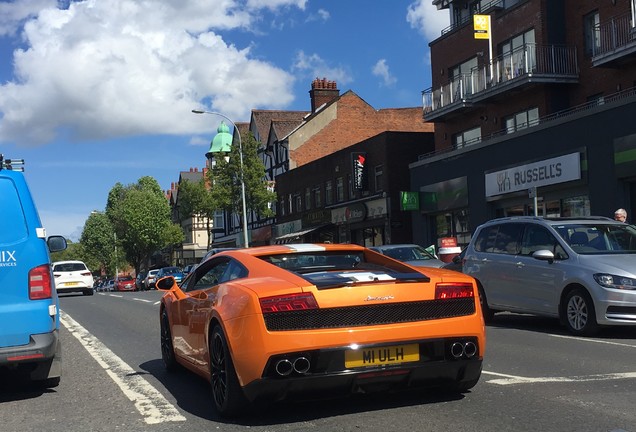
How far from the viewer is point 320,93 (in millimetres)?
54750

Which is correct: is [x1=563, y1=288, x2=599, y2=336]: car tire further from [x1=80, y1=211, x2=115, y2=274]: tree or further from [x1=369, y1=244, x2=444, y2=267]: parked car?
[x1=80, y1=211, x2=115, y2=274]: tree

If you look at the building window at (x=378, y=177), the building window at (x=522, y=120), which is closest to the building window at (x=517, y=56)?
the building window at (x=522, y=120)

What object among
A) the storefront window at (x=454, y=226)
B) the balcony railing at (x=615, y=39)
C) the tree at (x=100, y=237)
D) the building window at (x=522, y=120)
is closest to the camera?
the balcony railing at (x=615, y=39)

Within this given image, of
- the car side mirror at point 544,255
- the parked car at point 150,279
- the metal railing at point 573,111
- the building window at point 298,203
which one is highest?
the metal railing at point 573,111

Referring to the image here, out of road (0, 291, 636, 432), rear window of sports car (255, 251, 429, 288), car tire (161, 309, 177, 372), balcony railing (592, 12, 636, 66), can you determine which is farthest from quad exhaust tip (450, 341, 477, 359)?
balcony railing (592, 12, 636, 66)

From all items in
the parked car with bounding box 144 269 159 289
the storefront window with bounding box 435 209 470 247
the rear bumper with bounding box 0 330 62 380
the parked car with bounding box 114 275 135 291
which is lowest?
the parked car with bounding box 114 275 135 291

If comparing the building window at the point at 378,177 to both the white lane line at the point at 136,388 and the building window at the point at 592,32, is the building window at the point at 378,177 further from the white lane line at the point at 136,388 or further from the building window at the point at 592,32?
the white lane line at the point at 136,388

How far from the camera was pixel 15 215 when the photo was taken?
21.4ft

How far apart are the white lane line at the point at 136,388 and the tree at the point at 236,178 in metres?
32.5

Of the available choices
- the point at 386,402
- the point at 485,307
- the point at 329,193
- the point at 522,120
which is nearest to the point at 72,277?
the point at 329,193

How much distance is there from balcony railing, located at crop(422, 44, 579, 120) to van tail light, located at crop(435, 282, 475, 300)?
66.8ft

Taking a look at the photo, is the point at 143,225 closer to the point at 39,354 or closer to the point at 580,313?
the point at 580,313

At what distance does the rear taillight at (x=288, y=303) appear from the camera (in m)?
5.11

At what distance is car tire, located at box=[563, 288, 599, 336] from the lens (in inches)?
389
